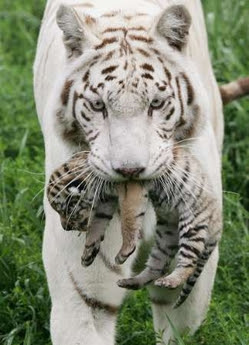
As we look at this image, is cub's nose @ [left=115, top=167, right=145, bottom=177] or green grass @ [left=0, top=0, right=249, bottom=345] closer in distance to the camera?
cub's nose @ [left=115, top=167, right=145, bottom=177]

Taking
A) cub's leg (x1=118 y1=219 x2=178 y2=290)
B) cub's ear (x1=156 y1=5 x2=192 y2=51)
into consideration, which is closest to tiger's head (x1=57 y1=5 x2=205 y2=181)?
cub's ear (x1=156 y1=5 x2=192 y2=51)

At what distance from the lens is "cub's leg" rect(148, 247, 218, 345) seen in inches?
191

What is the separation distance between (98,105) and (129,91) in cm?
14

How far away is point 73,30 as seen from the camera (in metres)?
4.27

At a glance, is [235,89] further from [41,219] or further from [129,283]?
[129,283]

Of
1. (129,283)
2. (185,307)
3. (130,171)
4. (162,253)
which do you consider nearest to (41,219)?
(185,307)

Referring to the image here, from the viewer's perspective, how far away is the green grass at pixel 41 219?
17.5 feet

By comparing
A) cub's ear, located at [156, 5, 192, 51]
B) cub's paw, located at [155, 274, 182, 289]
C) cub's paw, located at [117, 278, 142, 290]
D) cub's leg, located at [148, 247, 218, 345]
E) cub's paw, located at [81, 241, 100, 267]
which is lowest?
cub's leg, located at [148, 247, 218, 345]

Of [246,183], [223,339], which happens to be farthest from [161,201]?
[246,183]

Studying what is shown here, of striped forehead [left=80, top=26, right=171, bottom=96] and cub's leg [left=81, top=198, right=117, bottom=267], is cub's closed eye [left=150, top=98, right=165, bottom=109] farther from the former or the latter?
cub's leg [left=81, top=198, right=117, bottom=267]

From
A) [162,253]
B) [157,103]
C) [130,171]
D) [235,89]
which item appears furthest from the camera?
[235,89]

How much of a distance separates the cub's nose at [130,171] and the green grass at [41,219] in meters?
0.92

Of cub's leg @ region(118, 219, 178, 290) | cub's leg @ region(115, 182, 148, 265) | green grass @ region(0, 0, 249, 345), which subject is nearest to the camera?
cub's leg @ region(115, 182, 148, 265)

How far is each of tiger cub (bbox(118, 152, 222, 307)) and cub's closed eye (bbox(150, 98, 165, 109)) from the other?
0.19 m
